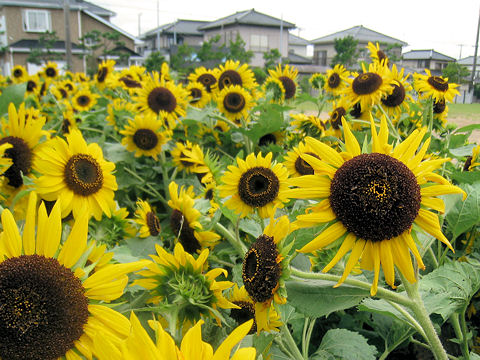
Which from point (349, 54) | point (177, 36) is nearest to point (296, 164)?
point (349, 54)

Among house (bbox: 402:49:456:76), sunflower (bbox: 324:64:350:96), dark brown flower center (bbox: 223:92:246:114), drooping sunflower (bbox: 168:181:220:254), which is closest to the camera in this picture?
drooping sunflower (bbox: 168:181:220:254)

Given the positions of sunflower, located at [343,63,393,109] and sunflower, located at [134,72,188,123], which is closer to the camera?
sunflower, located at [343,63,393,109]

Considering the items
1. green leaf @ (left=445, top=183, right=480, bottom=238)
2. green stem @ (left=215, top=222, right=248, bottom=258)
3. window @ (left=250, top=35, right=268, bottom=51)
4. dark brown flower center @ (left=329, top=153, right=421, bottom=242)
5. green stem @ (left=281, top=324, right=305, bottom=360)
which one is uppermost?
window @ (left=250, top=35, right=268, bottom=51)

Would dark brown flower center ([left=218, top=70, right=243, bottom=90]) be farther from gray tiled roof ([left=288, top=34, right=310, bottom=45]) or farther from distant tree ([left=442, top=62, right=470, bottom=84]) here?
gray tiled roof ([left=288, top=34, right=310, bottom=45])

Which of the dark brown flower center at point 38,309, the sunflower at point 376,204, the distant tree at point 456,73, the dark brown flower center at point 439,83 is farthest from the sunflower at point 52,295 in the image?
the distant tree at point 456,73

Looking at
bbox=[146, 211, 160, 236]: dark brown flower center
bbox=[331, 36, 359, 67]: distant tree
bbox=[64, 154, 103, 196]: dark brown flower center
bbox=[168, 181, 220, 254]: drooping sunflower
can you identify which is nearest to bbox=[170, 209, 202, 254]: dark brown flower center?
bbox=[168, 181, 220, 254]: drooping sunflower

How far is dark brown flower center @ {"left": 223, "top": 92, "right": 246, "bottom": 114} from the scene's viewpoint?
2811mm

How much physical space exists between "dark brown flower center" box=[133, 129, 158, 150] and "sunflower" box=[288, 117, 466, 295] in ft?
5.34

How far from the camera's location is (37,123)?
1.41 meters

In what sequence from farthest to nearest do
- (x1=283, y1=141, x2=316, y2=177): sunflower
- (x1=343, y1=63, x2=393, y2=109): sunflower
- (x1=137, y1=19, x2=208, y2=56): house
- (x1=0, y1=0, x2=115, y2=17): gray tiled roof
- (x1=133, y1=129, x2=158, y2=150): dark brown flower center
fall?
(x1=137, y1=19, x2=208, y2=56): house → (x1=0, y1=0, x2=115, y2=17): gray tiled roof → (x1=133, y1=129, x2=158, y2=150): dark brown flower center → (x1=343, y1=63, x2=393, y2=109): sunflower → (x1=283, y1=141, x2=316, y2=177): sunflower

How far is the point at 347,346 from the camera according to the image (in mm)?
1129

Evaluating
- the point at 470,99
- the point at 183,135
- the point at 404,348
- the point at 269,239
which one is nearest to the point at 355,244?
the point at 269,239

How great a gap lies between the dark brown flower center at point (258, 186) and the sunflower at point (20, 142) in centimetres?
71

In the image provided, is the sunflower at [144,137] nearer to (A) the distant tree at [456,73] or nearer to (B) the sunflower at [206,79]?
(B) the sunflower at [206,79]
